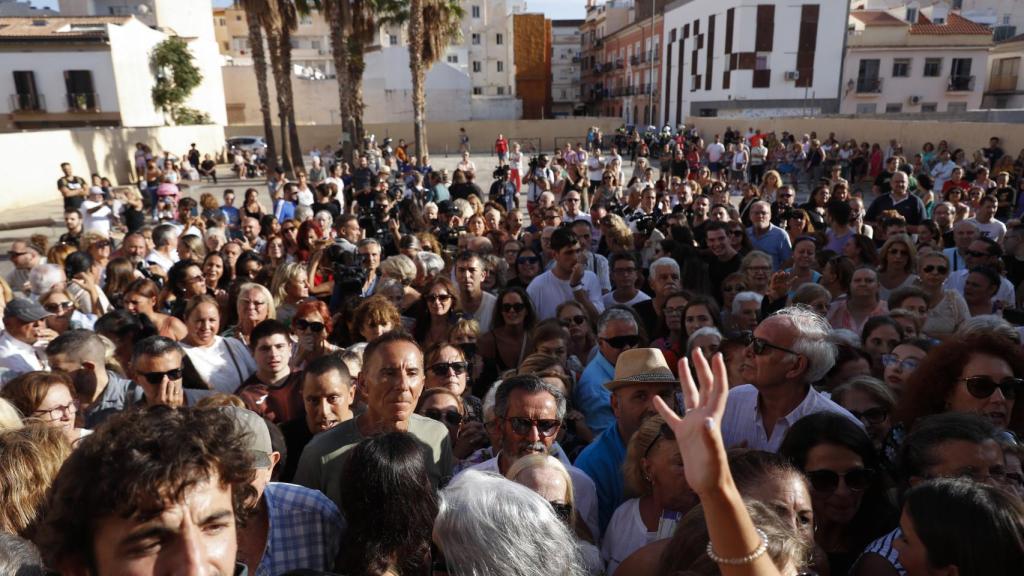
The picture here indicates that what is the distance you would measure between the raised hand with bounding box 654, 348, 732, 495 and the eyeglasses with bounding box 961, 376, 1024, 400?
205 centimetres

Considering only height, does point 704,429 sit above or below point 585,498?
above

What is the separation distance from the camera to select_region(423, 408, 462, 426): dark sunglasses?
3486mm

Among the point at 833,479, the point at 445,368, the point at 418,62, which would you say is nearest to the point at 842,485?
the point at 833,479

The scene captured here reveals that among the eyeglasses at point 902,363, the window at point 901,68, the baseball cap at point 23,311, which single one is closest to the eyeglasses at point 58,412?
the baseball cap at point 23,311

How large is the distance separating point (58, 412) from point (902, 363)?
439cm

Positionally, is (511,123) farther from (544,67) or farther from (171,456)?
(171,456)

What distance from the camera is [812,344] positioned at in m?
3.00

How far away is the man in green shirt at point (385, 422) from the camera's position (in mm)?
2855

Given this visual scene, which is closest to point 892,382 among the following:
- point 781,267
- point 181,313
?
point 781,267

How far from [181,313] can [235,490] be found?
4.34 metres

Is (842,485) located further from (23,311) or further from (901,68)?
(901,68)

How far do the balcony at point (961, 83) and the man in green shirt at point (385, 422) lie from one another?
4811 centimetres

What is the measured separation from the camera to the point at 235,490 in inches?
68.9

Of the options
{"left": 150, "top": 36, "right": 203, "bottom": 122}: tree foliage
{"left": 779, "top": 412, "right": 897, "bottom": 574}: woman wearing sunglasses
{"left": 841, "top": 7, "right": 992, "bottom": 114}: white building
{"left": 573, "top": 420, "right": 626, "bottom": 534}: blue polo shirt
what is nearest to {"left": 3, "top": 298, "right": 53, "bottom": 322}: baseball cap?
{"left": 573, "top": 420, "right": 626, "bottom": 534}: blue polo shirt
